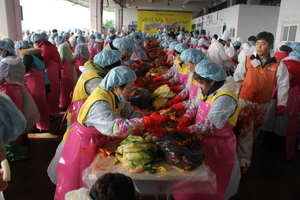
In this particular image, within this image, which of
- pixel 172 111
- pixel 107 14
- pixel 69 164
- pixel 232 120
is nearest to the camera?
pixel 69 164

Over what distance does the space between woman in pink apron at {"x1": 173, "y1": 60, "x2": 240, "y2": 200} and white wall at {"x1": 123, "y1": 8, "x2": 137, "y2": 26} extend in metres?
26.7

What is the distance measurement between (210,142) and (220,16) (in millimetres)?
16197

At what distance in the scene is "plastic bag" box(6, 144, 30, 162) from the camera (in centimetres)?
344

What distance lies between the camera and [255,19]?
42.8 feet

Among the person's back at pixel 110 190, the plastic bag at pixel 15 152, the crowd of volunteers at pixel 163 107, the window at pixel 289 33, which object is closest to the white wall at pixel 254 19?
the window at pixel 289 33

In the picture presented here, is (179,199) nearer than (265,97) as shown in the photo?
Yes

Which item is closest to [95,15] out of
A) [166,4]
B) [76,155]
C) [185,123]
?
[166,4]

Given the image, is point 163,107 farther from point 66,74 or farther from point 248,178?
point 66,74

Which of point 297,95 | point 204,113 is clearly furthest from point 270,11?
point 204,113

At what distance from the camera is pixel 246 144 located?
10.5ft

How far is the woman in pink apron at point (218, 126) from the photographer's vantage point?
2.18 m

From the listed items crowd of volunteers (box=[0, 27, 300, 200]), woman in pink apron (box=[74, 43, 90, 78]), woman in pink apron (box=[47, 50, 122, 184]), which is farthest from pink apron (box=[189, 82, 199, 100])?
woman in pink apron (box=[74, 43, 90, 78])

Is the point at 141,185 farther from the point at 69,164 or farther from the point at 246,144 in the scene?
the point at 246,144

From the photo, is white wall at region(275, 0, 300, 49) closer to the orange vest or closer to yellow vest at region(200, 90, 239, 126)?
the orange vest
